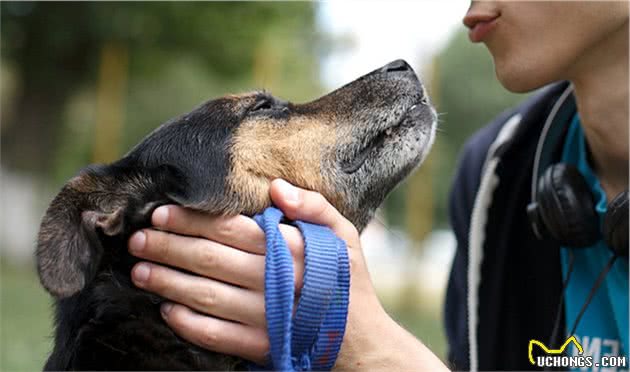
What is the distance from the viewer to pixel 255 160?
Answer: 8.19ft

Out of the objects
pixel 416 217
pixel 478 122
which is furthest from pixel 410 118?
pixel 478 122

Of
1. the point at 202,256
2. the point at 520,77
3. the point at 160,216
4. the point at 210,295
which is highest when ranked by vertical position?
the point at 520,77

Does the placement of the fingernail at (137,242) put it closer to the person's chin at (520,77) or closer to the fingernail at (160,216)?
the fingernail at (160,216)

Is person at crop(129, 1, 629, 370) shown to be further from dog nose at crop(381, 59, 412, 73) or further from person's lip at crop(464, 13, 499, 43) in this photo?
dog nose at crop(381, 59, 412, 73)

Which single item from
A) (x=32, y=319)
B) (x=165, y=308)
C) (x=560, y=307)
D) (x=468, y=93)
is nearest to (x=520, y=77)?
(x=560, y=307)

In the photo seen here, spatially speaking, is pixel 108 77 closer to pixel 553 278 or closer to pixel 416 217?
pixel 416 217

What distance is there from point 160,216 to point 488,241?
62.1 inches

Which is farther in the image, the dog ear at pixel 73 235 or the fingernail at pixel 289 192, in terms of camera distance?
the fingernail at pixel 289 192

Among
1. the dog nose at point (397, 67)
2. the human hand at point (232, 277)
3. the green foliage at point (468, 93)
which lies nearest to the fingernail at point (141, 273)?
the human hand at point (232, 277)

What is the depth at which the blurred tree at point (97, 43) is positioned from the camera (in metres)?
13.8

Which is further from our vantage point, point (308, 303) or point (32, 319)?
point (32, 319)

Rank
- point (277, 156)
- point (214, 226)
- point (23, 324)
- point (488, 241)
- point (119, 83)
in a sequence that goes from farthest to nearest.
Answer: point (119, 83) < point (23, 324) < point (488, 241) < point (277, 156) < point (214, 226)

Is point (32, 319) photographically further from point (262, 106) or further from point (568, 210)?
point (568, 210)

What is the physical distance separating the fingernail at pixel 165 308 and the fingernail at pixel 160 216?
24 centimetres
